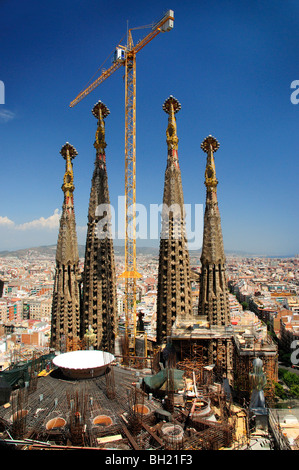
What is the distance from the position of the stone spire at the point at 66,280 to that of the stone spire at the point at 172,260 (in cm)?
567

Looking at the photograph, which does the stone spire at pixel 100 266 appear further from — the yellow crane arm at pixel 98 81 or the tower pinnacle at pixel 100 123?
the yellow crane arm at pixel 98 81

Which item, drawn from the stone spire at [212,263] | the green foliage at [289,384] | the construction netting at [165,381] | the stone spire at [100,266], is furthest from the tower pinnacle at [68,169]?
the green foliage at [289,384]

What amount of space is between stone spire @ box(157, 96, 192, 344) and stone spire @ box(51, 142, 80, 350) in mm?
5666

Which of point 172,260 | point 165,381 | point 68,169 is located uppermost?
point 68,169

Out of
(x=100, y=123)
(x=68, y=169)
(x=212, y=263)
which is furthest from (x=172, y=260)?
(x=100, y=123)

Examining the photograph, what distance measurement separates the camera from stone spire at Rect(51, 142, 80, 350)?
23062 millimetres

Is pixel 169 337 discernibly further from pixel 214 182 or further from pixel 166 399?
pixel 214 182

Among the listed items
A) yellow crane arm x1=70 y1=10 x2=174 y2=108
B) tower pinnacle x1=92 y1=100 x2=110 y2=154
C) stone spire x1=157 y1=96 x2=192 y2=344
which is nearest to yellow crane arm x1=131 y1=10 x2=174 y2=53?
yellow crane arm x1=70 y1=10 x2=174 y2=108

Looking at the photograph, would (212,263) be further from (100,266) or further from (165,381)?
(165,381)

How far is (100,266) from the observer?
76.7 feet

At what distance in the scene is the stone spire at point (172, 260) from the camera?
20.7 metres

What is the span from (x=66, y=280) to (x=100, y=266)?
2.32 m

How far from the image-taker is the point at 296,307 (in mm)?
61250
